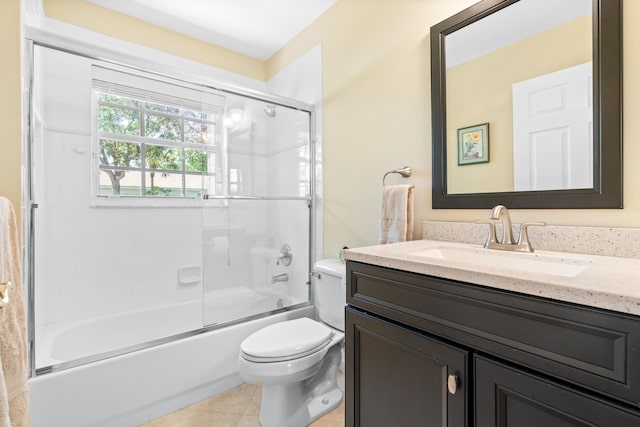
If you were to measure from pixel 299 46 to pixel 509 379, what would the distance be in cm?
252

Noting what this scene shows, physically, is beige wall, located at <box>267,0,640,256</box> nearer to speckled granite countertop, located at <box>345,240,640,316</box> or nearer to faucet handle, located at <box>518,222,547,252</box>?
faucet handle, located at <box>518,222,547,252</box>

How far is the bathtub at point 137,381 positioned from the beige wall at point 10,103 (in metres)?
0.83

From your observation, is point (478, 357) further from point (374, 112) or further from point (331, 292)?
point (374, 112)

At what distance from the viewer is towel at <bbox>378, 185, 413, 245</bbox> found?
4.83ft

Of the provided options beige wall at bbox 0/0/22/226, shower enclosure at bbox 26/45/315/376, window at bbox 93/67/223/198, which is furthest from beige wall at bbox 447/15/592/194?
beige wall at bbox 0/0/22/226

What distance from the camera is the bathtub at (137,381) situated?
1.35 m

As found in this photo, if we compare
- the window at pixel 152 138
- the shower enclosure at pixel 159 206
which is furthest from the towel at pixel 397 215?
the window at pixel 152 138

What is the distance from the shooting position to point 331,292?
177cm

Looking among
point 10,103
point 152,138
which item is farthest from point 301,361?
point 152,138

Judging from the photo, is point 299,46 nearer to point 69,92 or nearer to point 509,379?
point 69,92

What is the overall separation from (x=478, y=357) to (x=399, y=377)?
0.28 meters

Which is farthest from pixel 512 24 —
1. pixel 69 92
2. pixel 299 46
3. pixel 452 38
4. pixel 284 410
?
pixel 69 92

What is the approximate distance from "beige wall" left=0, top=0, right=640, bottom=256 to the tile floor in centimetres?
98

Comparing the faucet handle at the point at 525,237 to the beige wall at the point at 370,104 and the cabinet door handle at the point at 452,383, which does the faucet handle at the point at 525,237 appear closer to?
the beige wall at the point at 370,104
